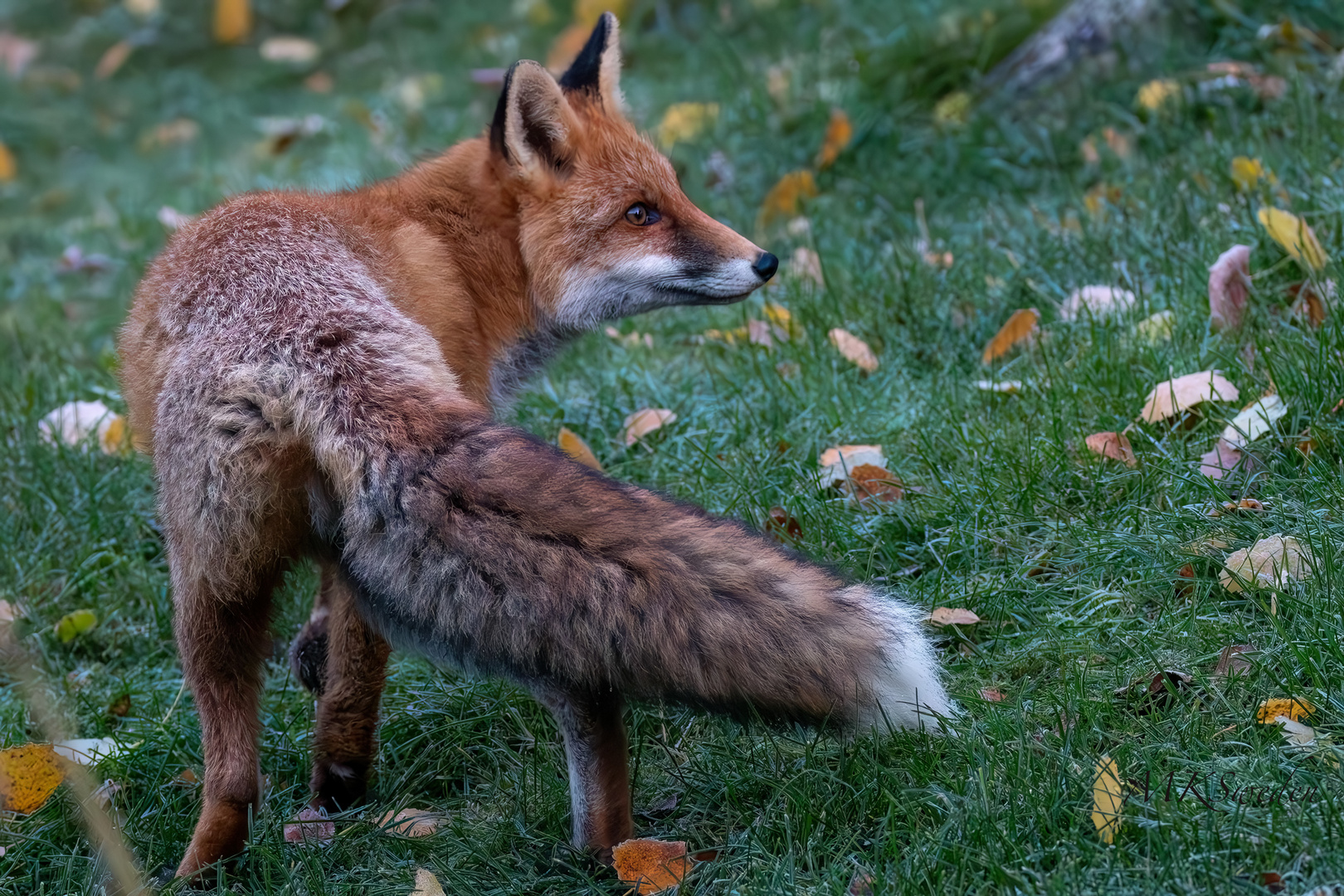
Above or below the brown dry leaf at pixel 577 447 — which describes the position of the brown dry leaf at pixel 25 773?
below

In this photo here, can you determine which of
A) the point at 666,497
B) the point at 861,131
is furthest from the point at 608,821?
the point at 861,131

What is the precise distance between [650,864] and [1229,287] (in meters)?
2.95

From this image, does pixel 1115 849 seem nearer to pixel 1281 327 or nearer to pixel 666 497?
pixel 666 497

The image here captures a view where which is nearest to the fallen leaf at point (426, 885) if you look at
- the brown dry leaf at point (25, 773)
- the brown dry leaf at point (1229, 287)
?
the brown dry leaf at point (25, 773)

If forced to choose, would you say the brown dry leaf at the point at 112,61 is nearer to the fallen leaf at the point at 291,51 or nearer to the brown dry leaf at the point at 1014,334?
the fallen leaf at the point at 291,51

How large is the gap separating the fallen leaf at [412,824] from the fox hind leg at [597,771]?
0.45 meters

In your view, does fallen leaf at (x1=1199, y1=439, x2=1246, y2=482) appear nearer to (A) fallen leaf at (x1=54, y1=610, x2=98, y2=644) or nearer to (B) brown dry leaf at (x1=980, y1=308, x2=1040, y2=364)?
(B) brown dry leaf at (x1=980, y1=308, x2=1040, y2=364)

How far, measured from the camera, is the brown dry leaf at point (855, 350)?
467cm

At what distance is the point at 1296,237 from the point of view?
161 inches

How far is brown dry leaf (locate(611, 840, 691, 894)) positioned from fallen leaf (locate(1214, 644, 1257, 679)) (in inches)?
51.8

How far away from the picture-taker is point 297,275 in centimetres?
294

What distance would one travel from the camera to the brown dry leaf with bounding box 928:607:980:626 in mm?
3141

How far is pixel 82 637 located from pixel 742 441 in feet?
Result: 7.80

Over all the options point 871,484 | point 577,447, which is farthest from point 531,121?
point 871,484
